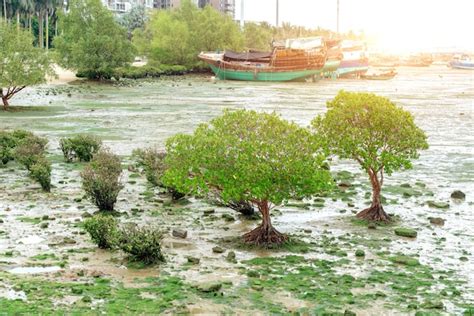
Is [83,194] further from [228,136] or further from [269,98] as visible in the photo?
[269,98]

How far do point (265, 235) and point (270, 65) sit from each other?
7552 centimetres

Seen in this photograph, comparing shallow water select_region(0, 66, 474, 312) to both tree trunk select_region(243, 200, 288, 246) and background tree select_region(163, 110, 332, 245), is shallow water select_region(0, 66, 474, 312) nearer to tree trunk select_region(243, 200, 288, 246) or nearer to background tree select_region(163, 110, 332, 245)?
tree trunk select_region(243, 200, 288, 246)

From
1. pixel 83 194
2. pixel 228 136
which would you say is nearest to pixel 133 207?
pixel 83 194

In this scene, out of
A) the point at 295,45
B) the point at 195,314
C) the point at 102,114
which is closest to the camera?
the point at 195,314

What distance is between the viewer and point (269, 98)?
62469 millimetres

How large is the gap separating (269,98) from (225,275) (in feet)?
160

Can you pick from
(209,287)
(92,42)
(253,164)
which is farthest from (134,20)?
(209,287)

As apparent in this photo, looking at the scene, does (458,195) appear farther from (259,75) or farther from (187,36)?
(187,36)

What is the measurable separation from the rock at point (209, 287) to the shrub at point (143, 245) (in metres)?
1.81

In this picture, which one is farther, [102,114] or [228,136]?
[102,114]

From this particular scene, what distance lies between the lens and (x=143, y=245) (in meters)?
14.6

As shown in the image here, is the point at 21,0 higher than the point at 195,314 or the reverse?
higher

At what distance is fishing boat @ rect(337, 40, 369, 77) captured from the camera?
10831cm

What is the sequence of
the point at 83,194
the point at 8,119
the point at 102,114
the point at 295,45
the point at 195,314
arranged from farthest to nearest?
1. the point at 295,45
2. the point at 102,114
3. the point at 8,119
4. the point at 83,194
5. the point at 195,314
